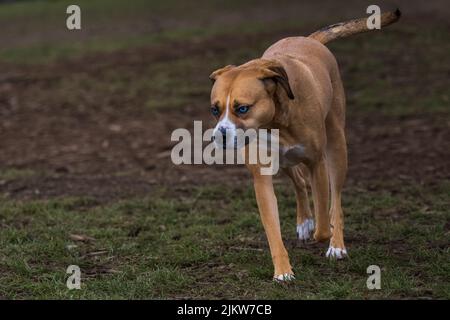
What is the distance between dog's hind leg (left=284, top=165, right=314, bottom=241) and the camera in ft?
23.6

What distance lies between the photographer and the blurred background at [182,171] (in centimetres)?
625

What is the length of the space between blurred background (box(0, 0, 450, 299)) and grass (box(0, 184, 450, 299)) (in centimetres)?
2

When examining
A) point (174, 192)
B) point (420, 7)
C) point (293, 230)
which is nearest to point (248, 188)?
point (174, 192)

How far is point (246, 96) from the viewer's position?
573 cm

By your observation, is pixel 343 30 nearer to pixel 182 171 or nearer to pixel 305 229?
pixel 305 229

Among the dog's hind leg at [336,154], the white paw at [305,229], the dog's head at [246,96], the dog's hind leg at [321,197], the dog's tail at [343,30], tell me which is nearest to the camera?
the dog's head at [246,96]

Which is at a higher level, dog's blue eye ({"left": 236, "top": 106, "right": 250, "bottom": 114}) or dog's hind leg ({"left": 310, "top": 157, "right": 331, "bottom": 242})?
dog's blue eye ({"left": 236, "top": 106, "right": 250, "bottom": 114})

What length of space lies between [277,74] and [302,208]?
1.68 metres

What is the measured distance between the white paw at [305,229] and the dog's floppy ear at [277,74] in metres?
1.53

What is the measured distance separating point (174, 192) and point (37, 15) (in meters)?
15.7

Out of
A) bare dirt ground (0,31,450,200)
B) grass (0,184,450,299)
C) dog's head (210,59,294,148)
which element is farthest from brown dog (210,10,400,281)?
bare dirt ground (0,31,450,200)

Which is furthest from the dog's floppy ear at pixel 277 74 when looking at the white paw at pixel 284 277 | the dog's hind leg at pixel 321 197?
the white paw at pixel 284 277

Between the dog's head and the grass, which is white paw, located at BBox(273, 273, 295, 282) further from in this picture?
the dog's head

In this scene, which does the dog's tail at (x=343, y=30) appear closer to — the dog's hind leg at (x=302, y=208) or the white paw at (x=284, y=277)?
the dog's hind leg at (x=302, y=208)
